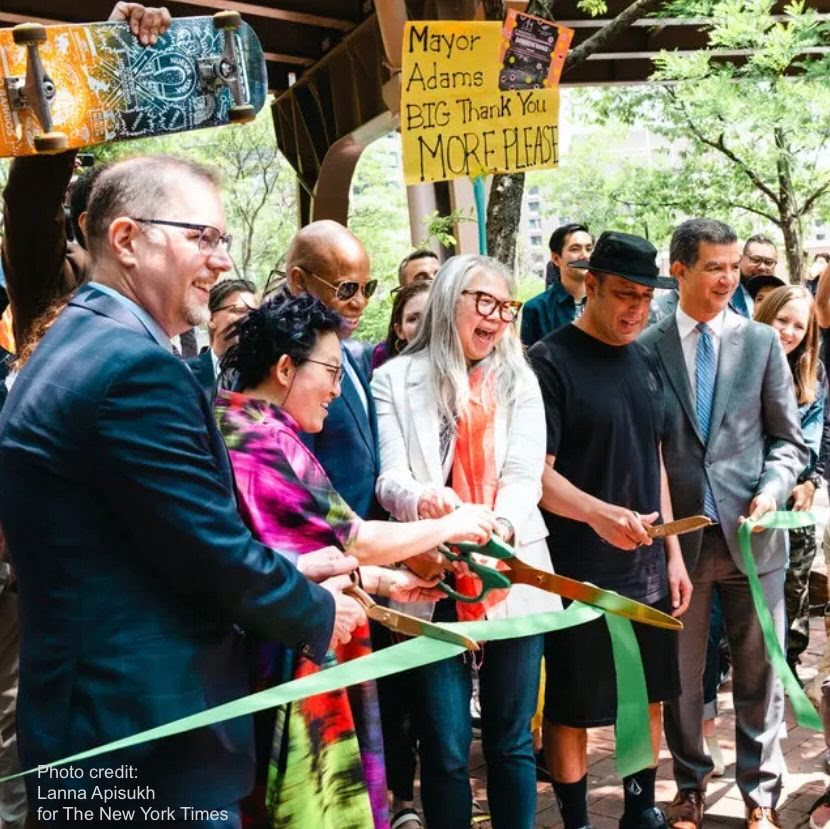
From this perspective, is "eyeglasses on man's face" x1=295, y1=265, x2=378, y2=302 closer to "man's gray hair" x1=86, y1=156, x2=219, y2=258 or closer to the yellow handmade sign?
the yellow handmade sign

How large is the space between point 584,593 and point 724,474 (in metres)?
1.34

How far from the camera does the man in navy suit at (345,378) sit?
11.9ft

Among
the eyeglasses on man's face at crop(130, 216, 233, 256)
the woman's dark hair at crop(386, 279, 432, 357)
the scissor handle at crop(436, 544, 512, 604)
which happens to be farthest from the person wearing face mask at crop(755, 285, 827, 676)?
the eyeglasses on man's face at crop(130, 216, 233, 256)

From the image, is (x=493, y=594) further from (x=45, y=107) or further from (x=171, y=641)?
(x=45, y=107)

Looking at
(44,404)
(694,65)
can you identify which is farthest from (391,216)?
(44,404)

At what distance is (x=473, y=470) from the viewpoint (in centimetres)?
367

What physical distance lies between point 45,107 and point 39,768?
138 cm

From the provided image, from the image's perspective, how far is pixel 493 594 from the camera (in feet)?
11.7

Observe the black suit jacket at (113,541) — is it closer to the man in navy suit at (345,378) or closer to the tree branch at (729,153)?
the man in navy suit at (345,378)

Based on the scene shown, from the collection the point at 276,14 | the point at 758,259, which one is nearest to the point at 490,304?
the point at 758,259

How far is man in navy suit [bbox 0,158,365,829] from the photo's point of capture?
208 centimetres

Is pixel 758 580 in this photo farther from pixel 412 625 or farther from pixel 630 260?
pixel 412 625

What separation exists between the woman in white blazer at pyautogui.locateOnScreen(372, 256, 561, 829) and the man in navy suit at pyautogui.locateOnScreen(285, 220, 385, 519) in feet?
0.20

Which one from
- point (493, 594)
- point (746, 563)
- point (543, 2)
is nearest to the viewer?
point (493, 594)
